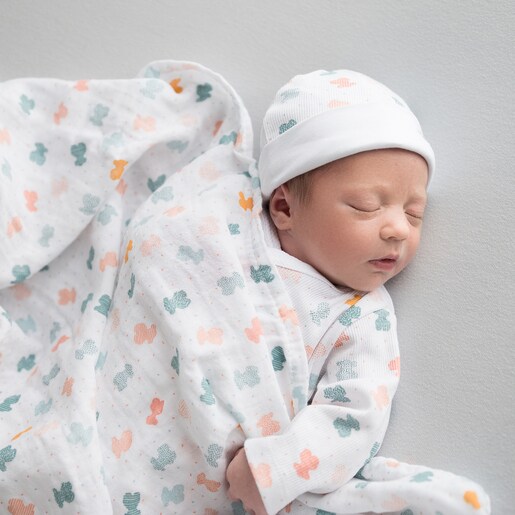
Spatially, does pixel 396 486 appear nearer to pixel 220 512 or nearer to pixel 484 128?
pixel 220 512

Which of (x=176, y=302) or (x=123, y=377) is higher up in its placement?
(x=176, y=302)

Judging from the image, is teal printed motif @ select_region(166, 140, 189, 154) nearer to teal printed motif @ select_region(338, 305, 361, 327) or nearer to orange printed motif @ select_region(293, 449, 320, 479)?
teal printed motif @ select_region(338, 305, 361, 327)

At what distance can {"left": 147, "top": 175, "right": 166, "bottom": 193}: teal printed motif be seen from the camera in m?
1.60

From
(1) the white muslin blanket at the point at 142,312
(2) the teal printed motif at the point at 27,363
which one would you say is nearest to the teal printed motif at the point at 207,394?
(1) the white muslin blanket at the point at 142,312

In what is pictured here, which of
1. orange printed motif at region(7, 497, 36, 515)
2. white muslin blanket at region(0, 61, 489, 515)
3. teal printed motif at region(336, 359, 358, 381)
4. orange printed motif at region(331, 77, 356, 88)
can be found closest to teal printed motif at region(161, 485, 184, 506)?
white muslin blanket at region(0, 61, 489, 515)

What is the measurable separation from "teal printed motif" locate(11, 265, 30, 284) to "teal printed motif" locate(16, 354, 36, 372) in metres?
0.16

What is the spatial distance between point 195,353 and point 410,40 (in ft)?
2.73

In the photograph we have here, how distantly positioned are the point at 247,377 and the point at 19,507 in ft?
1.52

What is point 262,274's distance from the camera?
136cm

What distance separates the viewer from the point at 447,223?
1.38 metres

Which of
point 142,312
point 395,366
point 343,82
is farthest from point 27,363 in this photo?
point 343,82

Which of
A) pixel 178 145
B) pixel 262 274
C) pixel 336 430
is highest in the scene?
pixel 178 145

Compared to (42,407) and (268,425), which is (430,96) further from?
(42,407)

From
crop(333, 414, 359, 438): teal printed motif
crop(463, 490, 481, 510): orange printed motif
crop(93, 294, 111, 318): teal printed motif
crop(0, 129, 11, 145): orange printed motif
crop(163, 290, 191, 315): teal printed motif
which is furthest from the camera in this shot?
crop(0, 129, 11, 145): orange printed motif
